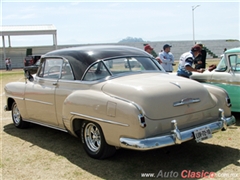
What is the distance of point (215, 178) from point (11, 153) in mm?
3386

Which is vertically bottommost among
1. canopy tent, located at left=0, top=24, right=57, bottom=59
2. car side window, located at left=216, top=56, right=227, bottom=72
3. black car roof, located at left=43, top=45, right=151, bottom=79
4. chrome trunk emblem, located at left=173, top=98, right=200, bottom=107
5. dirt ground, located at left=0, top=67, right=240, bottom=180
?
dirt ground, located at left=0, top=67, right=240, bottom=180

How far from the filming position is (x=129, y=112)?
13.1 feet

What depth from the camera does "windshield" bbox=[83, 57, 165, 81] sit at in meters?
4.95

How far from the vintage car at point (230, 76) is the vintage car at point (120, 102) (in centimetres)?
193

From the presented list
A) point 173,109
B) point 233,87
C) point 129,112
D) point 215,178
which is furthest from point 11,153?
point 233,87

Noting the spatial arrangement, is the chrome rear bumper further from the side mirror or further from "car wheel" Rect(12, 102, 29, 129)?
"car wheel" Rect(12, 102, 29, 129)

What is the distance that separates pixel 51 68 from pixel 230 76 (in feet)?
12.7

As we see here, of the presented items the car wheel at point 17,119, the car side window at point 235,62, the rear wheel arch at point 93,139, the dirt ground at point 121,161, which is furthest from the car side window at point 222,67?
the car wheel at point 17,119

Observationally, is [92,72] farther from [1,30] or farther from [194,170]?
[1,30]

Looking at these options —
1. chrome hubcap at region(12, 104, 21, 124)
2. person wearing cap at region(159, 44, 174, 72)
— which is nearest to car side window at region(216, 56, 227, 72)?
person wearing cap at region(159, 44, 174, 72)

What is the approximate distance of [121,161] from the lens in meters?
4.64

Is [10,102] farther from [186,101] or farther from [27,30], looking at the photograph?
[27,30]

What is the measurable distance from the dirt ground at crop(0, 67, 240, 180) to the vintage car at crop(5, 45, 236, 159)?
0.32 metres

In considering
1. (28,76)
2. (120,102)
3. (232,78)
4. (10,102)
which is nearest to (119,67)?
(120,102)
